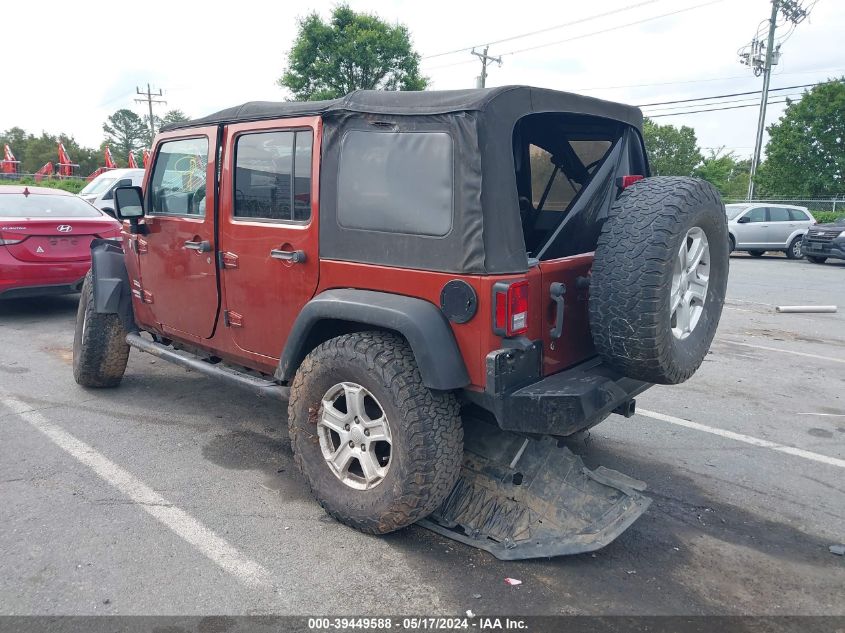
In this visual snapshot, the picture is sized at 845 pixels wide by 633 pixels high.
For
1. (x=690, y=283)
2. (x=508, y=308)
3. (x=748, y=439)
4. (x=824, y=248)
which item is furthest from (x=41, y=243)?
(x=824, y=248)

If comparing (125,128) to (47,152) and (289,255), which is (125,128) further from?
(289,255)

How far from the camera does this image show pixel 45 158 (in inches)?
2009

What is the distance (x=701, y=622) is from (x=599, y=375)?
3.66 feet

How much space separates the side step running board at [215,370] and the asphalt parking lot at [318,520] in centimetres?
53

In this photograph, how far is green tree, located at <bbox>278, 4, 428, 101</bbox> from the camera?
86.0 ft

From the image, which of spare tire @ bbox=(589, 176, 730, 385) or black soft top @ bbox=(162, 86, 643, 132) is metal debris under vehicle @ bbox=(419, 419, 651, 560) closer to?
spare tire @ bbox=(589, 176, 730, 385)

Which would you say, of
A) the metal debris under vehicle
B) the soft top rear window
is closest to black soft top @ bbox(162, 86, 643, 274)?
the metal debris under vehicle

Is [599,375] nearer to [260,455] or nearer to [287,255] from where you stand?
[287,255]

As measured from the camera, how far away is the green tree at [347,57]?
2620cm

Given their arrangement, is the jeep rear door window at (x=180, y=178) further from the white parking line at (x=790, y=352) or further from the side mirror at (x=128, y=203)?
the white parking line at (x=790, y=352)

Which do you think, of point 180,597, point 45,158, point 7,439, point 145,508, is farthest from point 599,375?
point 45,158

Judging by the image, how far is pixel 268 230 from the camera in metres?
3.74

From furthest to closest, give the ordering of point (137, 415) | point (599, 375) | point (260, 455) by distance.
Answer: point (137, 415)
point (260, 455)
point (599, 375)

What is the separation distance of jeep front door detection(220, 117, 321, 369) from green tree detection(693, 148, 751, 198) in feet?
144
